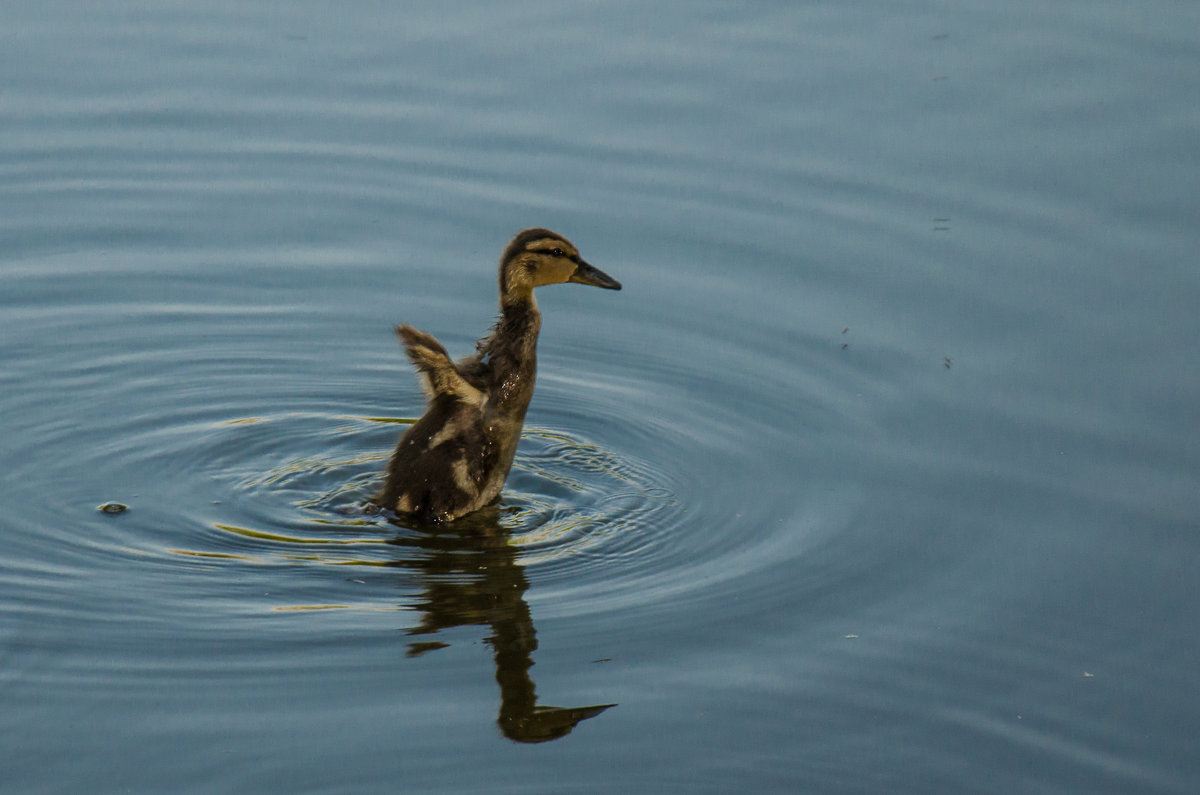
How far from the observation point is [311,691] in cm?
564

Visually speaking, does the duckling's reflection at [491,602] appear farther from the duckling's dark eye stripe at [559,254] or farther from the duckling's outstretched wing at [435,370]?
the duckling's dark eye stripe at [559,254]

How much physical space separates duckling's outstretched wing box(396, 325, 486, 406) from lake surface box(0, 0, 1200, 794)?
0.52 m

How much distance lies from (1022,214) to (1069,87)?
168 centimetres

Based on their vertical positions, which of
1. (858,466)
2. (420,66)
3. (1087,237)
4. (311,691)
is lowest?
(311,691)

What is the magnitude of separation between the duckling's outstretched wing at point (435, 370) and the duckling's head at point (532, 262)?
0.51m

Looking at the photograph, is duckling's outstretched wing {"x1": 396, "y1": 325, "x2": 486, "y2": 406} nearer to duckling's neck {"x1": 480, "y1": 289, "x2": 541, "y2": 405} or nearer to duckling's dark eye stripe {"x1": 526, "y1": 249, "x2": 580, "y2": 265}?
duckling's neck {"x1": 480, "y1": 289, "x2": 541, "y2": 405}

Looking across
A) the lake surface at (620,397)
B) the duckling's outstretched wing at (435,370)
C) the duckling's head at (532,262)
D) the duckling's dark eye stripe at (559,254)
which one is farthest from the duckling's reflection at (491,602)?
the duckling's dark eye stripe at (559,254)

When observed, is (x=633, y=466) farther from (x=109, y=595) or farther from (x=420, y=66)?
(x=420, y=66)

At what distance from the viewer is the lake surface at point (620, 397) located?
5.59 metres

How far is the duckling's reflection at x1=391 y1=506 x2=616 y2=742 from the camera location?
5574 millimetres

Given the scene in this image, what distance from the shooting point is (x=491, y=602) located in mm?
6422

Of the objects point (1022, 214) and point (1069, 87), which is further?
point (1069, 87)

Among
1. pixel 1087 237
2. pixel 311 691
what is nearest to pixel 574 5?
pixel 1087 237

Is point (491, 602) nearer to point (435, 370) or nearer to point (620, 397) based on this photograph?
point (435, 370)
